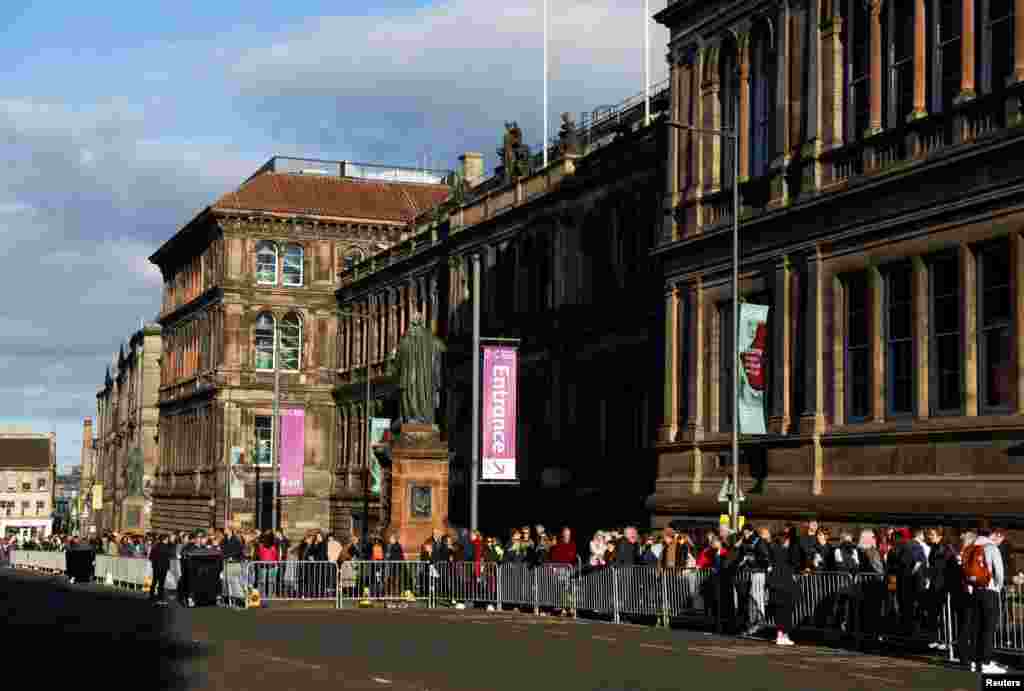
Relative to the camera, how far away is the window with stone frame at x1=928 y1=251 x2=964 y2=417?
31.6 m

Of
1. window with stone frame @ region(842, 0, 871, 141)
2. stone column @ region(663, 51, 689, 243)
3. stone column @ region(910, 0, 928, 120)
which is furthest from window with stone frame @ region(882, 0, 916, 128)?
stone column @ region(663, 51, 689, 243)

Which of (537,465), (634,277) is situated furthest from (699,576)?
(537,465)

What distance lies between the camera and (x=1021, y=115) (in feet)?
97.3

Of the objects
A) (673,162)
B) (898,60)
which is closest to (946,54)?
(898,60)

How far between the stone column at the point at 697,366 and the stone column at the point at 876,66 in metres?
7.32

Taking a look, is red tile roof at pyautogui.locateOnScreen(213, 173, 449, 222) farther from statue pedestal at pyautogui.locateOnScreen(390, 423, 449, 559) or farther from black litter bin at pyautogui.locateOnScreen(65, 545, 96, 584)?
statue pedestal at pyautogui.locateOnScreen(390, 423, 449, 559)

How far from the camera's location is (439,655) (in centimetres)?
2409

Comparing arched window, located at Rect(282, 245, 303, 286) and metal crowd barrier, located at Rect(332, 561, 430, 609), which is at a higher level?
arched window, located at Rect(282, 245, 303, 286)

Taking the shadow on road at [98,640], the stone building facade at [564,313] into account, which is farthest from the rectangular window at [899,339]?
the stone building facade at [564,313]

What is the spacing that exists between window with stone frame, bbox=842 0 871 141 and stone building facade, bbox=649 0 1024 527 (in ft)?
0.13

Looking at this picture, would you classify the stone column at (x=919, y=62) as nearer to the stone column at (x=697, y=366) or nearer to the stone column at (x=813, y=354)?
the stone column at (x=813, y=354)

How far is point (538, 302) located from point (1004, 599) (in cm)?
3831

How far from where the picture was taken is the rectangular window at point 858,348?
34.4 meters

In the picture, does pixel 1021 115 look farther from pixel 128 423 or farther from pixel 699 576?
pixel 128 423
